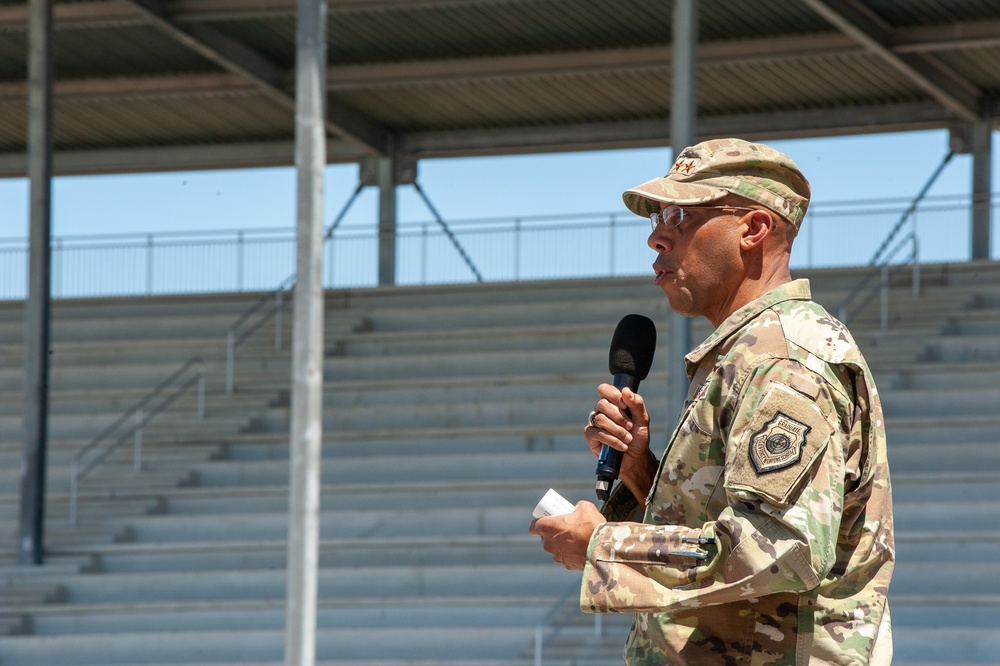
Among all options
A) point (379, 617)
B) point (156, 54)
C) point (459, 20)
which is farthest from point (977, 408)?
point (156, 54)

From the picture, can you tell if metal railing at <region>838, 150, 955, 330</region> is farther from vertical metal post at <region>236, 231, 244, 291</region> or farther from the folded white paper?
the folded white paper

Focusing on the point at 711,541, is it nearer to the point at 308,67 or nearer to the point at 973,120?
the point at 308,67

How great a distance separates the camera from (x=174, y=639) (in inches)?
489

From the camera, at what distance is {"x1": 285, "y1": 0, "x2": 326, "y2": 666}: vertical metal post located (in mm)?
10227

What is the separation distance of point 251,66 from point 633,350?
53.5 ft

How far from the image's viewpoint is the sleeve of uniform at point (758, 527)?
6.58 ft

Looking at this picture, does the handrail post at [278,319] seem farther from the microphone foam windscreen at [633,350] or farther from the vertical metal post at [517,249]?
the microphone foam windscreen at [633,350]

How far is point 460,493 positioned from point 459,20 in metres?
6.16

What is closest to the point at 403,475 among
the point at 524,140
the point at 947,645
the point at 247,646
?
the point at 247,646

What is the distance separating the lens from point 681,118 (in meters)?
11.5

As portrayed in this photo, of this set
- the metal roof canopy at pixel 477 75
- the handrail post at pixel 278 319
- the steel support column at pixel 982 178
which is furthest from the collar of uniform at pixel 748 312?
the steel support column at pixel 982 178

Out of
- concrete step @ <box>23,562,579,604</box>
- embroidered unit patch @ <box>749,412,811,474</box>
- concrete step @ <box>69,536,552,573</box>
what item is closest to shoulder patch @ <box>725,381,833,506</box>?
embroidered unit patch @ <box>749,412,811,474</box>

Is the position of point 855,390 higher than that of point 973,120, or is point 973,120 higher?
point 973,120

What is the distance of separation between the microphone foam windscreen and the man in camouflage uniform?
0.25 meters
